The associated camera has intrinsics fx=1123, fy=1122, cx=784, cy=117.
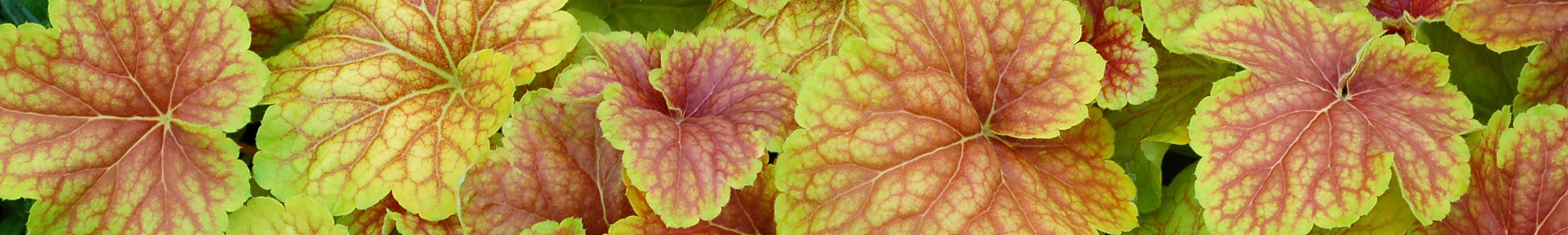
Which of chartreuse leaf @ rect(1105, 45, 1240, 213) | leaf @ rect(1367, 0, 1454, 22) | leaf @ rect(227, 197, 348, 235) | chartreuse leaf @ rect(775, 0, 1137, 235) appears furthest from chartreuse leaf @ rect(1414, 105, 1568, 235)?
leaf @ rect(227, 197, 348, 235)

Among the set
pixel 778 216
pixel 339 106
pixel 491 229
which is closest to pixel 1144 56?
pixel 778 216

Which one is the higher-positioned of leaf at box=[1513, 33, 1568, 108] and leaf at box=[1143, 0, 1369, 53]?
leaf at box=[1143, 0, 1369, 53]

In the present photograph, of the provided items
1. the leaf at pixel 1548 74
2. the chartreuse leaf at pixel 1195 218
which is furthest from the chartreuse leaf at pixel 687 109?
the leaf at pixel 1548 74

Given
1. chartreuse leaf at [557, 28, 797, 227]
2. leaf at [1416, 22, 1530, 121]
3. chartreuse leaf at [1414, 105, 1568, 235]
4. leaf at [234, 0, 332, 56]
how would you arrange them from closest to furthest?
1. chartreuse leaf at [557, 28, 797, 227]
2. chartreuse leaf at [1414, 105, 1568, 235]
3. leaf at [234, 0, 332, 56]
4. leaf at [1416, 22, 1530, 121]

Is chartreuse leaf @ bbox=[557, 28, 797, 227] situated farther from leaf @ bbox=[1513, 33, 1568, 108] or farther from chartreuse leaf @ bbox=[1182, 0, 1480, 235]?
leaf @ bbox=[1513, 33, 1568, 108]

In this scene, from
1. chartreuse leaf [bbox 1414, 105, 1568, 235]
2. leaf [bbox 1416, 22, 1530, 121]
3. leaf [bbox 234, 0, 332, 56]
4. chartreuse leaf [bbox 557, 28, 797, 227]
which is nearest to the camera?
chartreuse leaf [bbox 557, 28, 797, 227]
